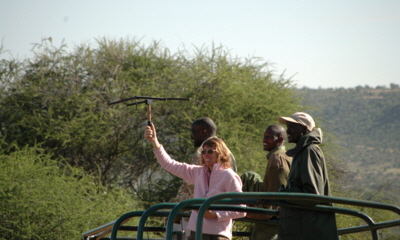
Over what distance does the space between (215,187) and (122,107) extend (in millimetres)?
10284

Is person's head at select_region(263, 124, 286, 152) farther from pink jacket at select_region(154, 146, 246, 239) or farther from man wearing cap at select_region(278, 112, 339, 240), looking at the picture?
man wearing cap at select_region(278, 112, 339, 240)

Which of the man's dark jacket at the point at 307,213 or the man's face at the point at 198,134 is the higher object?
the man's face at the point at 198,134

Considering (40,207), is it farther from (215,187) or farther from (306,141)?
(306,141)

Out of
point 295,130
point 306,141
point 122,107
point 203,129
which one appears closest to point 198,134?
point 203,129

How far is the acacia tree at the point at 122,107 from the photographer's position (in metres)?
14.5

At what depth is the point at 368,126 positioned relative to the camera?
69062 millimetres

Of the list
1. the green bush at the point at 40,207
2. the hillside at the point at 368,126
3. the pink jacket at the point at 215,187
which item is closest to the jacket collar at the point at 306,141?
the pink jacket at the point at 215,187

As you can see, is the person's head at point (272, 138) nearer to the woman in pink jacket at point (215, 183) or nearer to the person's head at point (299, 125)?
the woman in pink jacket at point (215, 183)

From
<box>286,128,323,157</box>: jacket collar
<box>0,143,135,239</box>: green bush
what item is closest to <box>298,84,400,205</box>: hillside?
<box>0,143,135,239</box>: green bush

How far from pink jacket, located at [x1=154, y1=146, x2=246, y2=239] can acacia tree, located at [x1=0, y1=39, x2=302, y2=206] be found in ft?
28.7

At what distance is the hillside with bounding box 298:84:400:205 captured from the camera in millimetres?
60781

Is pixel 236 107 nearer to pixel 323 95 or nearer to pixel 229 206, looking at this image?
pixel 229 206

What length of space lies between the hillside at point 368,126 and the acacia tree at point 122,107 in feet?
139

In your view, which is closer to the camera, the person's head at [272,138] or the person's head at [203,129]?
the person's head at [272,138]
